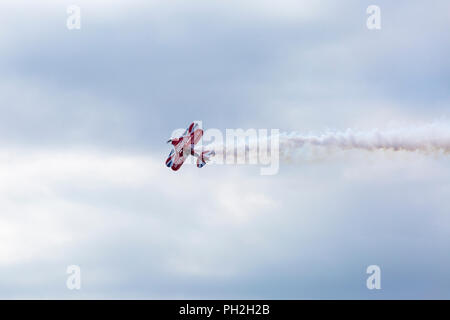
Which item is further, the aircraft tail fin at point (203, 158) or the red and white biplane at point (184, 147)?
the red and white biplane at point (184, 147)

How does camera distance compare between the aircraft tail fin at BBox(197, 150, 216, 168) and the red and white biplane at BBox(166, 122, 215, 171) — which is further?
the red and white biplane at BBox(166, 122, 215, 171)

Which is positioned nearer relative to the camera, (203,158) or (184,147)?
(203,158)

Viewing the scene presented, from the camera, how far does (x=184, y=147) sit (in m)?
88.1

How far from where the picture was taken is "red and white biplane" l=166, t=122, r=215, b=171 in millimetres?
87938

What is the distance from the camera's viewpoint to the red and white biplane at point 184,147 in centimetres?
8794

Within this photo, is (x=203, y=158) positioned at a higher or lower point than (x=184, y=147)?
lower
